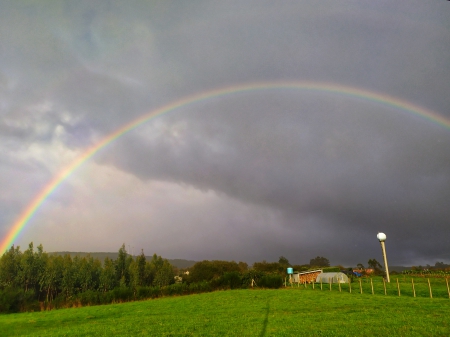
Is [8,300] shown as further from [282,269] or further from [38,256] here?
[282,269]

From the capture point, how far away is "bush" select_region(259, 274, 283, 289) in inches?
1716

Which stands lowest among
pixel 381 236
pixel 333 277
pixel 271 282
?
pixel 271 282

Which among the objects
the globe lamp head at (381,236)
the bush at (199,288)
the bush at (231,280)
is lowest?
the bush at (199,288)

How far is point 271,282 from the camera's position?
43.7 metres

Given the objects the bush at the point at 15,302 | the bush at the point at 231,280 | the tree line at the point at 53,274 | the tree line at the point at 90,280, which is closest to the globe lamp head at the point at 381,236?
the tree line at the point at 90,280

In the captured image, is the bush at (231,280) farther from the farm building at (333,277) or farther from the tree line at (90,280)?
the farm building at (333,277)

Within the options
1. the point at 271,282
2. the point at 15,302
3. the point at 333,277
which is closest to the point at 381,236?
the point at 333,277

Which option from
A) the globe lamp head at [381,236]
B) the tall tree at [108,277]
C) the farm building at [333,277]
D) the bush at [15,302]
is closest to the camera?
the bush at [15,302]

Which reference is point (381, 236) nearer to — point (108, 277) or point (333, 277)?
point (333, 277)

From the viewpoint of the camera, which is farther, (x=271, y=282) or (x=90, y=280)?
(x=90, y=280)

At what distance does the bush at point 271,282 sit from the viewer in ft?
143

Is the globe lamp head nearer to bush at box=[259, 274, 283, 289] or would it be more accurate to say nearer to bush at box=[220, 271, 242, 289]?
bush at box=[259, 274, 283, 289]

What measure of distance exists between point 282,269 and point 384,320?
6583 centimetres

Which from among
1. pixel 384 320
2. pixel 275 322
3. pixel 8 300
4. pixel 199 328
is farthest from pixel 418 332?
pixel 8 300
